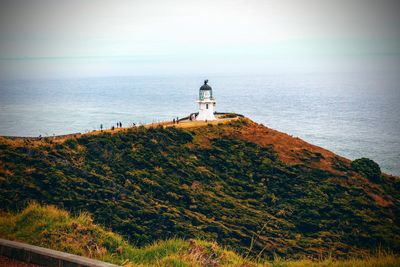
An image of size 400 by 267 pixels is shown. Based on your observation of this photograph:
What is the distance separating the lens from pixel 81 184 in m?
25.1

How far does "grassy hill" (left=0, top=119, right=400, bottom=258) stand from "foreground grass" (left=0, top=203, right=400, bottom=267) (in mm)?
8715

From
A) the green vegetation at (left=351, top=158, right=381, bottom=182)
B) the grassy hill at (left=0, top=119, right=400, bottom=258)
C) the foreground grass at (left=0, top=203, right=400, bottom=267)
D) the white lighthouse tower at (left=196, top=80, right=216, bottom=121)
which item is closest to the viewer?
the foreground grass at (left=0, top=203, right=400, bottom=267)

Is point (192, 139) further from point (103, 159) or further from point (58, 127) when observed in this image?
point (58, 127)

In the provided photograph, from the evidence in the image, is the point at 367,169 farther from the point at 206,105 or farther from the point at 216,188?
the point at 206,105

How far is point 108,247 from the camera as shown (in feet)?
32.6

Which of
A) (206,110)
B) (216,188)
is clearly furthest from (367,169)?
(206,110)

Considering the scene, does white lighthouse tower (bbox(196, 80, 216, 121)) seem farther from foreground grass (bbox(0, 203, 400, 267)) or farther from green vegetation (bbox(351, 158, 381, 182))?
foreground grass (bbox(0, 203, 400, 267))

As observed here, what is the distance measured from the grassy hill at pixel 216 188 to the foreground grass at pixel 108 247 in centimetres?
871

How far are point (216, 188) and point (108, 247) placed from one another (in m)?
20.7

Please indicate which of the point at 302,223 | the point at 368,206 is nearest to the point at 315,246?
the point at 302,223

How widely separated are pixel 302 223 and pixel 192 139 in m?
12.0

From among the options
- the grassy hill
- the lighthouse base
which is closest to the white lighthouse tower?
the lighthouse base

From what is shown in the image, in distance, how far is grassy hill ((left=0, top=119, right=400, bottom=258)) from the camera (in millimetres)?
22906

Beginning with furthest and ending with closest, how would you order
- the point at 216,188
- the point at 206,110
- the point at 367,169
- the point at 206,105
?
the point at 206,110, the point at 206,105, the point at 367,169, the point at 216,188
